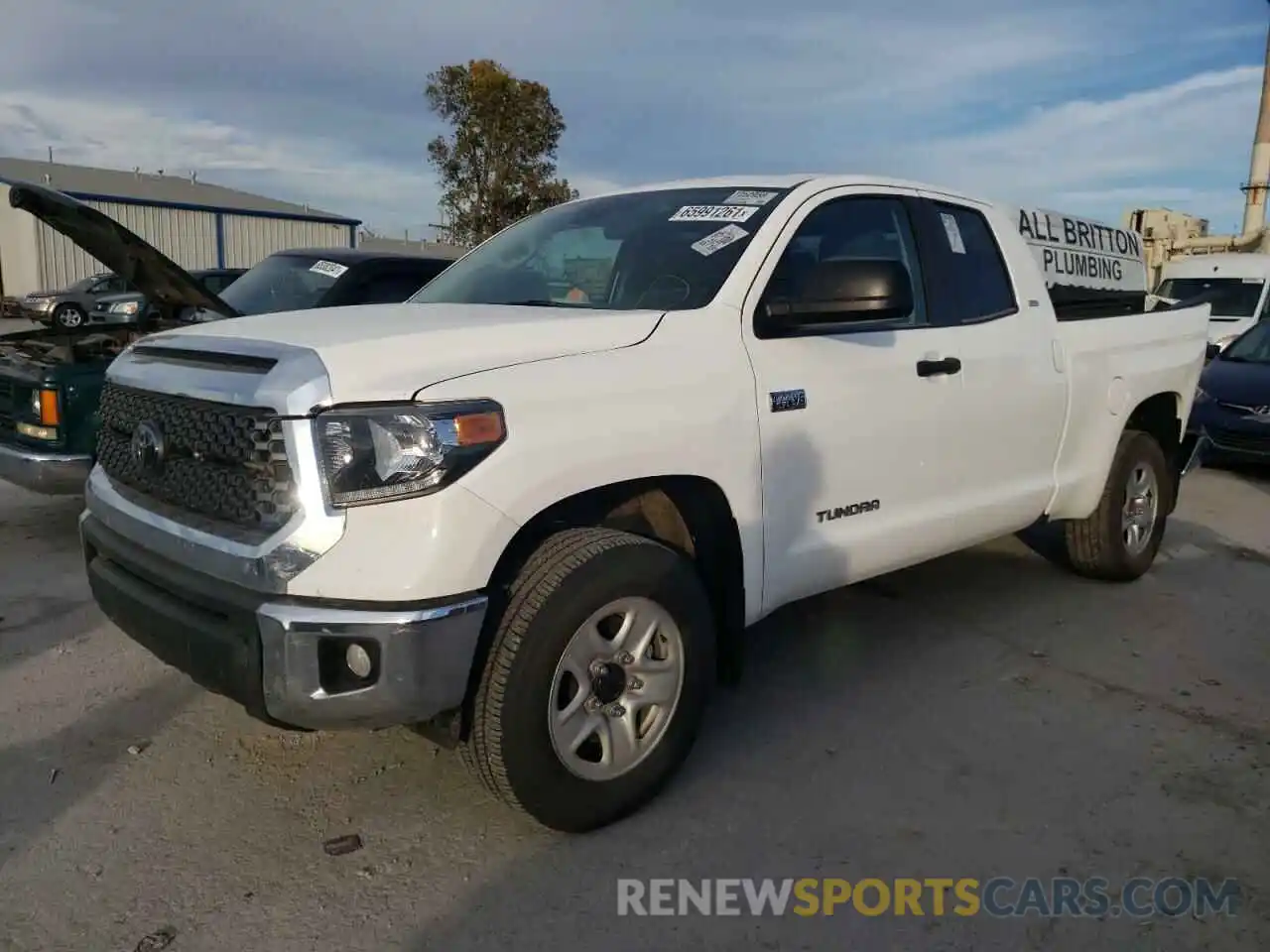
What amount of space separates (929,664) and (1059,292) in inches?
79.9

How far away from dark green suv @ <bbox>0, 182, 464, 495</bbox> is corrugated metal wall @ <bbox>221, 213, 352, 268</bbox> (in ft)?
101

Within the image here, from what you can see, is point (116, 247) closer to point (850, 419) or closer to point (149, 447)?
point (149, 447)

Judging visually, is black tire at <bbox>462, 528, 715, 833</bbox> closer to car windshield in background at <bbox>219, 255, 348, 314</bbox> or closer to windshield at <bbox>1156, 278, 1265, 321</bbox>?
car windshield in background at <bbox>219, 255, 348, 314</bbox>

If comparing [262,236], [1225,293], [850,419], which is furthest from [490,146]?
[850,419]

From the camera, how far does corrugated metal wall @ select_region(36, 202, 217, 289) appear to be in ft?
104

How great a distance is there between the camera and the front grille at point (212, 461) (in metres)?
2.54

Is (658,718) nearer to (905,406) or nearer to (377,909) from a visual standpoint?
(377,909)

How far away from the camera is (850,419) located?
346 centimetres

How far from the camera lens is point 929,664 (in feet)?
13.9

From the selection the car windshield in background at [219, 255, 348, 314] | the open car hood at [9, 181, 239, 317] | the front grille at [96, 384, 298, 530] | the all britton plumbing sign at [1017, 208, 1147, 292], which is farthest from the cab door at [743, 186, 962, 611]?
the car windshield in background at [219, 255, 348, 314]

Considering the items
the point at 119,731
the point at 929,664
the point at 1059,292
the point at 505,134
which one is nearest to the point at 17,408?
the point at 119,731

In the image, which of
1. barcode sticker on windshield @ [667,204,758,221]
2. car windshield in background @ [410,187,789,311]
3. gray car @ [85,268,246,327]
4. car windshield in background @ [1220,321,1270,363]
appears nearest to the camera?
car windshield in background @ [410,187,789,311]

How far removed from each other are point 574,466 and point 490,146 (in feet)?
94.1

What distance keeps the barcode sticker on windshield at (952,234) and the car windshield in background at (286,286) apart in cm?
438
